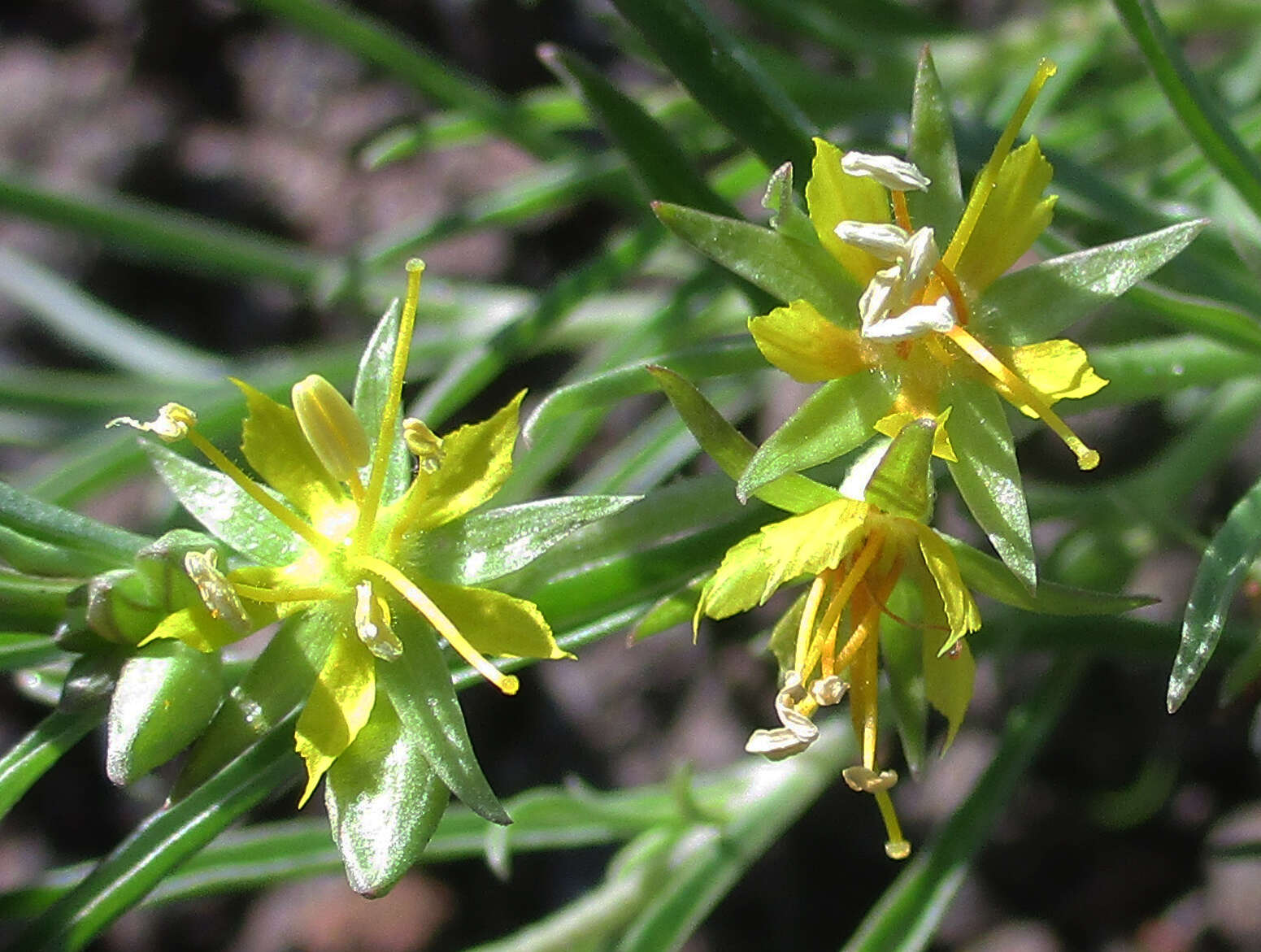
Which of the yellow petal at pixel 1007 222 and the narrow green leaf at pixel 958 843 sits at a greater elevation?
the yellow petal at pixel 1007 222

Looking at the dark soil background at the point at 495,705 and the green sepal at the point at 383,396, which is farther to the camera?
the dark soil background at the point at 495,705

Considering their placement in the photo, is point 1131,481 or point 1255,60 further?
point 1255,60

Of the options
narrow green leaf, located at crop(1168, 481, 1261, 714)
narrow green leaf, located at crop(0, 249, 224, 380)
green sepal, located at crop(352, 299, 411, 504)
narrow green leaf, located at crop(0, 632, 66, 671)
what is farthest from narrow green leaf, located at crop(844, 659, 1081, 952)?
narrow green leaf, located at crop(0, 249, 224, 380)

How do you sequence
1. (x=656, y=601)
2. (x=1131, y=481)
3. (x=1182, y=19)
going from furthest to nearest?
1. (x=1182, y=19)
2. (x=1131, y=481)
3. (x=656, y=601)

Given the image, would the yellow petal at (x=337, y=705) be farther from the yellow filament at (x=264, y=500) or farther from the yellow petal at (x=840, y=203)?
the yellow petal at (x=840, y=203)

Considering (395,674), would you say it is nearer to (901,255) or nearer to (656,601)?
(656,601)

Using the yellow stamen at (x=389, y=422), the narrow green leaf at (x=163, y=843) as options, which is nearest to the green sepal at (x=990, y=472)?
the yellow stamen at (x=389, y=422)

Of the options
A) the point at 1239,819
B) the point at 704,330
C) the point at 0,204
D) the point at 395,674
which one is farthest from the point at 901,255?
the point at 0,204
